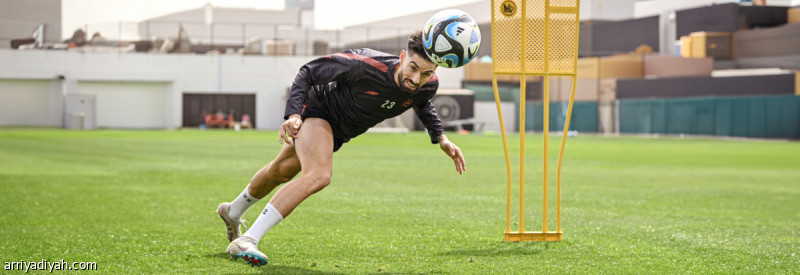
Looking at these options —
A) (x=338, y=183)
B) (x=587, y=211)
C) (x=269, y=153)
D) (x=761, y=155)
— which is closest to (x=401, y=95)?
(x=587, y=211)

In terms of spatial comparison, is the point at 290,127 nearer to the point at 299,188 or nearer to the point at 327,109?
the point at 299,188

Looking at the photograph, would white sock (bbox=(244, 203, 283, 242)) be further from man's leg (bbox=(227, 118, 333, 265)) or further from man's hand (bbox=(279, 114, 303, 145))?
man's hand (bbox=(279, 114, 303, 145))

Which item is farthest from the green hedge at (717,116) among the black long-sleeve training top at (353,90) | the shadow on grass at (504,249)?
the black long-sleeve training top at (353,90)

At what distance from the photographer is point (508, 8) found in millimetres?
8641

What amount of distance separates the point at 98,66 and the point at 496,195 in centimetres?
5589

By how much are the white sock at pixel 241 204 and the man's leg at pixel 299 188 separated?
0.87 m

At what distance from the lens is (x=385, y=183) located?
1734cm

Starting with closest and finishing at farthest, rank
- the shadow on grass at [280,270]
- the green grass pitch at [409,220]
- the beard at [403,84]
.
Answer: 1. the shadow on grass at [280,270]
2. the beard at [403,84]
3. the green grass pitch at [409,220]

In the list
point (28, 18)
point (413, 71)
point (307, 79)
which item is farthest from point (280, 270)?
point (28, 18)

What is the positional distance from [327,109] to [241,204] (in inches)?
46.5

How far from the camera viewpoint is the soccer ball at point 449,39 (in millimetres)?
6852

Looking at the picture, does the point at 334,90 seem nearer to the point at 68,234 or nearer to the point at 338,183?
the point at 68,234

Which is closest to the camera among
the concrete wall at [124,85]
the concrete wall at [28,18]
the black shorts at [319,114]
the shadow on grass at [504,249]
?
the black shorts at [319,114]

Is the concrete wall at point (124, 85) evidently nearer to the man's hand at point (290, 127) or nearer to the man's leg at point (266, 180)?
the man's leg at point (266, 180)
